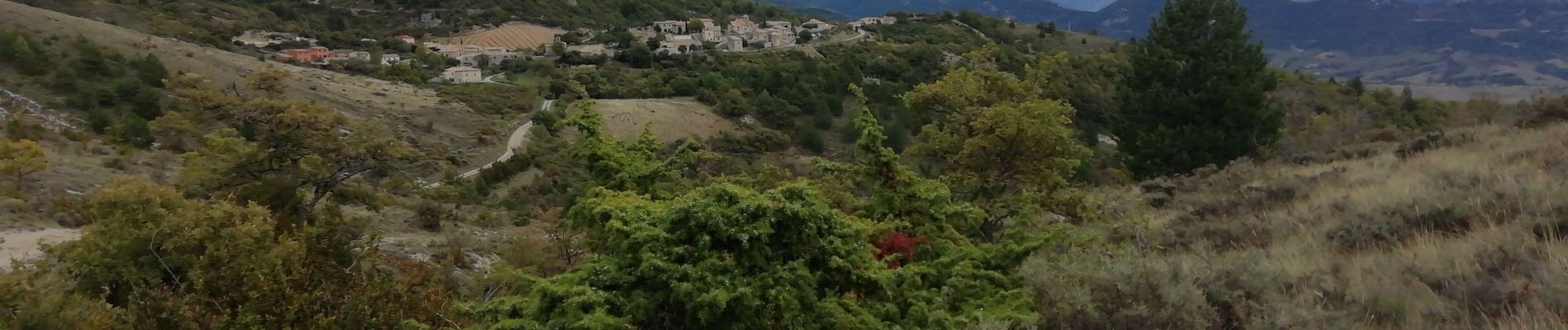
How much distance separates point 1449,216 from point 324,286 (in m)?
7.82

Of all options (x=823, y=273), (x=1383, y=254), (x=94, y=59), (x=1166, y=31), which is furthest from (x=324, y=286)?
(x=94, y=59)

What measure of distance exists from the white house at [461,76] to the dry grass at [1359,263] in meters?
45.7

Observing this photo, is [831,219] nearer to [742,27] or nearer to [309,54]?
[309,54]

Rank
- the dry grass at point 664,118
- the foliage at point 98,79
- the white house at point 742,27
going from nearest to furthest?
1. the foliage at point 98,79
2. the dry grass at point 664,118
3. the white house at point 742,27

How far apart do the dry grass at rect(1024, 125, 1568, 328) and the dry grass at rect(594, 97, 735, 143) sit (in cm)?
2889

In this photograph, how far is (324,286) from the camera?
5891mm

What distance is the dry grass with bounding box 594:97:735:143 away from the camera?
35.0m

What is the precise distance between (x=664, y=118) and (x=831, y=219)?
1340 inches

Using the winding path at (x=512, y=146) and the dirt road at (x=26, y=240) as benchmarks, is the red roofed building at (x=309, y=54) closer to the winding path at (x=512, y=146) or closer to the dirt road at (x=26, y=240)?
the winding path at (x=512, y=146)

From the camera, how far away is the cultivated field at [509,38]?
65938 mm

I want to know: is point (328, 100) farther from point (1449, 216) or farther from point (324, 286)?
point (1449, 216)

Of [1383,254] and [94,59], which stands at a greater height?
[1383,254]

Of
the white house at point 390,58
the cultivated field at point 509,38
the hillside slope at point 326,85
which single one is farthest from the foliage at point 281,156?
the cultivated field at point 509,38

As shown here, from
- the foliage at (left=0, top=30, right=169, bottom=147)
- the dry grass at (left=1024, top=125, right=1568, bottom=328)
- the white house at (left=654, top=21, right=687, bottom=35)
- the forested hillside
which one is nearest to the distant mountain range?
the forested hillside
